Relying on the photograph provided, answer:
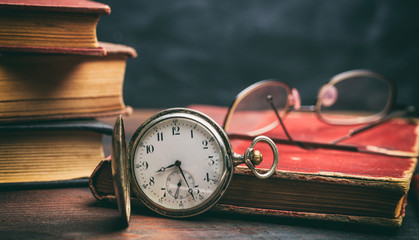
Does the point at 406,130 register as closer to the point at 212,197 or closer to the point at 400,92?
the point at 400,92

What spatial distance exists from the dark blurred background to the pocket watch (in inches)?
63.1

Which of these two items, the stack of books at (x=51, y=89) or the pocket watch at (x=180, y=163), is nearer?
the pocket watch at (x=180, y=163)

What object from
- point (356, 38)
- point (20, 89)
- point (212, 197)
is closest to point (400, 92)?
point (356, 38)

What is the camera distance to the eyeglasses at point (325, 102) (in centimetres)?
182

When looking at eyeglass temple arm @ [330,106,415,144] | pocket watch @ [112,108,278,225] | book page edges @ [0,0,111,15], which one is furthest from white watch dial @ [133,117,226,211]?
eyeglass temple arm @ [330,106,415,144]

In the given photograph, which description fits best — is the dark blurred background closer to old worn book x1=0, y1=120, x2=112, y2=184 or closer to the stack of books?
the stack of books

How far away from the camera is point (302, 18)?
267cm

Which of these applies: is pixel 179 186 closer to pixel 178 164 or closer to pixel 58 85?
pixel 178 164

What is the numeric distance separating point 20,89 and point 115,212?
0.52 m

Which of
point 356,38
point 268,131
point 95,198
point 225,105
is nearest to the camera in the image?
point 95,198

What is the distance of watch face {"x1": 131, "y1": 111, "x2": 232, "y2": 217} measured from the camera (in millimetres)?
1148

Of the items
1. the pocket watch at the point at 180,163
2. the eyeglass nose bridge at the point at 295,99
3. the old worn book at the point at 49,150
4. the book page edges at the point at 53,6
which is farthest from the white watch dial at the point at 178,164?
the eyeglass nose bridge at the point at 295,99

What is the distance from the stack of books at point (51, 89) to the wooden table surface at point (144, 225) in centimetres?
19

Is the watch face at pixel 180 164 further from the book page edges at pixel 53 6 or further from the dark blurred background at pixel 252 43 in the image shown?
the dark blurred background at pixel 252 43
